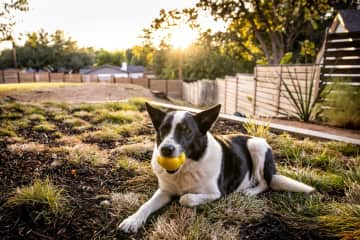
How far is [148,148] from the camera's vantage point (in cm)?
437

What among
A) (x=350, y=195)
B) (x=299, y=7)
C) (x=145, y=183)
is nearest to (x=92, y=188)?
(x=145, y=183)

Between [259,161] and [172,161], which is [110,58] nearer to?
[259,161]

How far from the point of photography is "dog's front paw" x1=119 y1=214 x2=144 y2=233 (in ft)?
7.40

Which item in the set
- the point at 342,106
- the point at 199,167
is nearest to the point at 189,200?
the point at 199,167

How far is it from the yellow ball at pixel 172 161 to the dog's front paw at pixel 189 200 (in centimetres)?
33

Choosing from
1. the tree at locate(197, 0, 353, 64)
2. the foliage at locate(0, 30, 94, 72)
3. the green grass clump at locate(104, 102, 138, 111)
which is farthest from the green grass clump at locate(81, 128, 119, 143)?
the foliage at locate(0, 30, 94, 72)

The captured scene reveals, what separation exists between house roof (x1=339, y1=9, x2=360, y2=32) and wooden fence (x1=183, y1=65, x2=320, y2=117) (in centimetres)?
491

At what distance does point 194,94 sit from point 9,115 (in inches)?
642

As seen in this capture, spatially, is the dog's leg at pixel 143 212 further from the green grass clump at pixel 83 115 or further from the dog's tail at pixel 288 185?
the green grass clump at pixel 83 115

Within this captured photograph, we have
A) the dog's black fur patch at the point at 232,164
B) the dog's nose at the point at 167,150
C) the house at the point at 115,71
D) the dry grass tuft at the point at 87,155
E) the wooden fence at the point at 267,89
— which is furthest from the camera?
the house at the point at 115,71

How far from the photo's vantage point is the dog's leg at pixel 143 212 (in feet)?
7.45

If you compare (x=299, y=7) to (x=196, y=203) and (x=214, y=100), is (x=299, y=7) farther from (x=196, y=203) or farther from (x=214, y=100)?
(x=196, y=203)

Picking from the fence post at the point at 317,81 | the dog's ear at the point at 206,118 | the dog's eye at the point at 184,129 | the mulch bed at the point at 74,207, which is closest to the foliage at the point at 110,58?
the fence post at the point at 317,81

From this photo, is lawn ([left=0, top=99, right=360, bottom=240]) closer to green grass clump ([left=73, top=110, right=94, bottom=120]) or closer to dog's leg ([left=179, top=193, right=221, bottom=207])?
dog's leg ([left=179, top=193, right=221, bottom=207])
